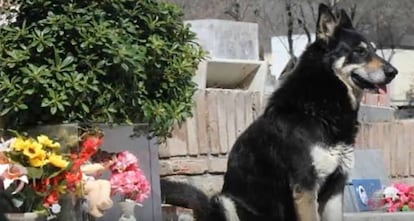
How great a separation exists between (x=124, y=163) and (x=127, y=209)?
325 mm

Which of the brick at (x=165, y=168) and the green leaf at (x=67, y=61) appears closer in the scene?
Answer: the green leaf at (x=67, y=61)

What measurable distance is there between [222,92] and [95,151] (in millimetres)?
2673

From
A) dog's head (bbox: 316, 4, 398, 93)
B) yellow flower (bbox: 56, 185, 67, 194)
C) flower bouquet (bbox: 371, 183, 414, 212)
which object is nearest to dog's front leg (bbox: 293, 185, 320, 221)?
dog's head (bbox: 316, 4, 398, 93)

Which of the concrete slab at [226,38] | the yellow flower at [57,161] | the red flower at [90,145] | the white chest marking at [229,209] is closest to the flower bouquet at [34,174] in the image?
the yellow flower at [57,161]

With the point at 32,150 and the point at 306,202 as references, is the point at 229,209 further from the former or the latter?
the point at 32,150

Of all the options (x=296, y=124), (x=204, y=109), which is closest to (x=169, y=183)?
(x=204, y=109)

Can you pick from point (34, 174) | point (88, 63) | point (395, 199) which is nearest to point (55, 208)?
point (34, 174)

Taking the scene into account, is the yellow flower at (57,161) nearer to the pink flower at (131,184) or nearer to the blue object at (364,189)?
the pink flower at (131,184)

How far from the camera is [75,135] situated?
5172 mm

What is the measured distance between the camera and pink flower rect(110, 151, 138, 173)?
5402 mm

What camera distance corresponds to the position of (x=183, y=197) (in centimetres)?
712

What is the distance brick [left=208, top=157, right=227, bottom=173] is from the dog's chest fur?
186 cm

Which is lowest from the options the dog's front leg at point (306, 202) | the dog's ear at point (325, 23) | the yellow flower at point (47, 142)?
the dog's front leg at point (306, 202)

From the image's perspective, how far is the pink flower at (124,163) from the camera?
17.7ft
